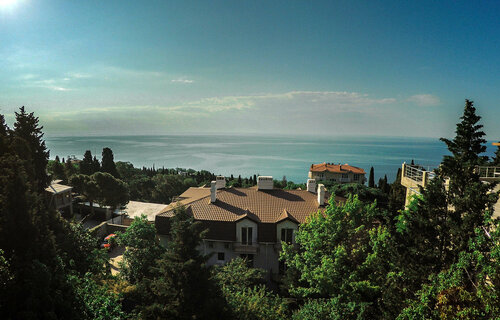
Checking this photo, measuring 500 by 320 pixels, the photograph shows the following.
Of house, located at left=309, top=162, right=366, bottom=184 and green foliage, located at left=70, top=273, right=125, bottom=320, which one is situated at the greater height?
green foliage, located at left=70, top=273, right=125, bottom=320

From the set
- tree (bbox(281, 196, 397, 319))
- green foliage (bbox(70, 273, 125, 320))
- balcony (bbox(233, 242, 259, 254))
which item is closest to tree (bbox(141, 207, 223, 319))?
green foliage (bbox(70, 273, 125, 320))

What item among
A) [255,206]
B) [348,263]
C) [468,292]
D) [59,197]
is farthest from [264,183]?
[59,197]

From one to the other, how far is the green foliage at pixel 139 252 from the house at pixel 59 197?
2082 cm

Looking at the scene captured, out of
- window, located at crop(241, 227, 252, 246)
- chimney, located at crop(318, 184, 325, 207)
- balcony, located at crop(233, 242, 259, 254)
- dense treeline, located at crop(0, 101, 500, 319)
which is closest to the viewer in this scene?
dense treeline, located at crop(0, 101, 500, 319)

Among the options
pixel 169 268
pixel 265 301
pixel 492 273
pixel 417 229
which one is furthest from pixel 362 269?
pixel 169 268

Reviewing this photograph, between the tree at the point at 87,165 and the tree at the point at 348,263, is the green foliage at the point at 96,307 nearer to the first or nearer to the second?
the tree at the point at 348,263

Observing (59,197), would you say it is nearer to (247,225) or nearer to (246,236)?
(246,236)

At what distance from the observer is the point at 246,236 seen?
23.3 m

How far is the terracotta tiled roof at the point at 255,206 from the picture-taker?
77.3ft

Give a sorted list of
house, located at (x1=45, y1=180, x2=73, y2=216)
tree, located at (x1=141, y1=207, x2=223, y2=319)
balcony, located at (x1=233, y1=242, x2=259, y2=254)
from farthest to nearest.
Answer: house, located at (x1=45, y1=180, x2=73, y2=216), balcony, located at (x1=233, y1=242, x2=259, y2=254), tree, located at (x1=141, y1=207, x2=223, y2=319)

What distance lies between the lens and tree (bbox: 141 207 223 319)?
12.9m

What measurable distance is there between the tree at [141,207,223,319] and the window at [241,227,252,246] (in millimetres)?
9432

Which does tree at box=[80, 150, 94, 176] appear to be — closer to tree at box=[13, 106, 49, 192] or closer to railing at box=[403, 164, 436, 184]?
tree at box=[13, 106, 49, 192]

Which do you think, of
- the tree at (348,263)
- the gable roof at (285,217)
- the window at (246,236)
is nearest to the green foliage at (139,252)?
the window at (246,236)
